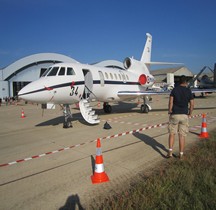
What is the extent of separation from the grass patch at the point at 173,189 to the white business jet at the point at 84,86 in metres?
5.97

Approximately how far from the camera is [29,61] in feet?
152

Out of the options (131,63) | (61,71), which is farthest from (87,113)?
(131,63)

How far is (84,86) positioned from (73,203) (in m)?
7.78

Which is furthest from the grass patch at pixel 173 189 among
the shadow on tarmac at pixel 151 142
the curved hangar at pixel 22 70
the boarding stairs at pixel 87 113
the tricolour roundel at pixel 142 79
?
the curved hangar at pixel 22 70

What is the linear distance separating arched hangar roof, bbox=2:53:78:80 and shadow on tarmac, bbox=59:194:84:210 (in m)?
47.2

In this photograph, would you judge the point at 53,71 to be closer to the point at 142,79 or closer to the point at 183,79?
the point at 183,79

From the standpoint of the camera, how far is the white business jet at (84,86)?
8.81 meters

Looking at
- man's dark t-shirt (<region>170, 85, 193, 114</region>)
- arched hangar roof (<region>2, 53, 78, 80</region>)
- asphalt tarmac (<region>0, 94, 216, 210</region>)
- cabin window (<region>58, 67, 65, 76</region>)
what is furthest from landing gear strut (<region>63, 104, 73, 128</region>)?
arched hangar roof (<region>2, 53, 78, 80</region>)

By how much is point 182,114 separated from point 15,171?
14.5 feet

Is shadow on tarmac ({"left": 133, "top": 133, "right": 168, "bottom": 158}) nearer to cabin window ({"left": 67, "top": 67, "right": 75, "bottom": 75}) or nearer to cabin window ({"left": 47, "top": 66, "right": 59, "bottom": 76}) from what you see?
cabin window ({"left": 67, "top": 67, "right": 75, "bottom": 75})

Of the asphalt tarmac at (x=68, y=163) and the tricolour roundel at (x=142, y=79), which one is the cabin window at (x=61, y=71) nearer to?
the asphalt tarmac at (x=68, y=163)

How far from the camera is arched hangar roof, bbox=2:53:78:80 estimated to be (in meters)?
45.7

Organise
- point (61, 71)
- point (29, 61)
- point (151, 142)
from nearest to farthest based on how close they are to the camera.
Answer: point (151, 142)
point (61, 71)
point (29, 61)

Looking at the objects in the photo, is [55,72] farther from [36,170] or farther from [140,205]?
Result: [140,205]
